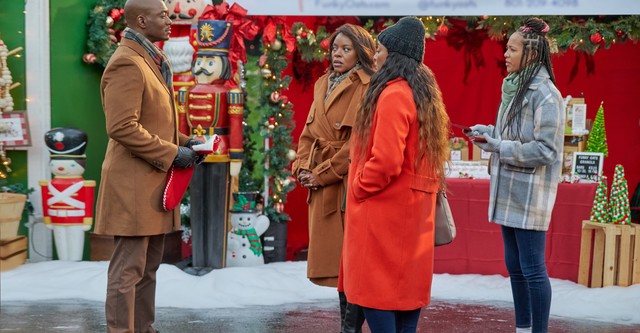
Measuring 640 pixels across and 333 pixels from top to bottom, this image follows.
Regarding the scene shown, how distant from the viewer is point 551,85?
15.4 ft

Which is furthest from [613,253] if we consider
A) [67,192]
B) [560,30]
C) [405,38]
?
[67,192]

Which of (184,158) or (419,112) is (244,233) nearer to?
(184,158)

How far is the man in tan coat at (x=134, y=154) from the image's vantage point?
4.34 metres

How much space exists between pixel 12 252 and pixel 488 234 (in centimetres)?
397

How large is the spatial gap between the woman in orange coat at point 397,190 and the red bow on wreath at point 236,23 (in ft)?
10.3

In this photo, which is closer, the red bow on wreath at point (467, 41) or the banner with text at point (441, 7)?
the banner with text at point (441, 7)

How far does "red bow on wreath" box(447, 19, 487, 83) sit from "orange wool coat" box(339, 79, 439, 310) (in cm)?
481

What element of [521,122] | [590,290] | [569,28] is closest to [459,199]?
[590,290]

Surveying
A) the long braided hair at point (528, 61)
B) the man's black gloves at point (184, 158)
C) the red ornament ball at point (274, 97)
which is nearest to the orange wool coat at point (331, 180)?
the man's black gloves at point (184, 158)

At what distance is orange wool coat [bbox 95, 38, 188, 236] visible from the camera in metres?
4.32

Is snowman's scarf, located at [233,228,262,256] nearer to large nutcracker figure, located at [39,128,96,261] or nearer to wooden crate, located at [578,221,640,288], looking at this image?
large nutcracker figure, located at [39,128,96,261]

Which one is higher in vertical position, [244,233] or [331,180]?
[331,180]

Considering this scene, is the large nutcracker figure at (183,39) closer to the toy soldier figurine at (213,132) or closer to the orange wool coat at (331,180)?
the toy soldier figurine at (213,132)

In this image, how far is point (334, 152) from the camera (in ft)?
16.0
